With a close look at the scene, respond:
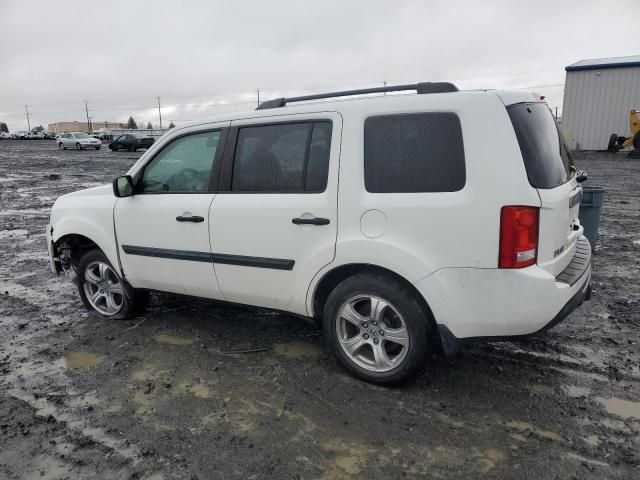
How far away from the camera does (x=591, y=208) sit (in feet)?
19.3

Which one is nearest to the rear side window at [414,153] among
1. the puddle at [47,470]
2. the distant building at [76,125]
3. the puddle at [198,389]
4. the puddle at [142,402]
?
the puddle at [198,389]

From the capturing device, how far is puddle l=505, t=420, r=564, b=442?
9.53 feet

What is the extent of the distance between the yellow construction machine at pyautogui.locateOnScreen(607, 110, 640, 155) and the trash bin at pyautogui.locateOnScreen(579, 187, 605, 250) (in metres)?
20.7

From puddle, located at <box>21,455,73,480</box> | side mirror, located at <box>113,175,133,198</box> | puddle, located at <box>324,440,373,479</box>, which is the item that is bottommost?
puddle, located at <box>21,455,73,480</box>

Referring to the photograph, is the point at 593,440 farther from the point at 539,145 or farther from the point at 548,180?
the point at 539,145

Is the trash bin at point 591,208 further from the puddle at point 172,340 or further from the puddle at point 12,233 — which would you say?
the puddle at point 12,233

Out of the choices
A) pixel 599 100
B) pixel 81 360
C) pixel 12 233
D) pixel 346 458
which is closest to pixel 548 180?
pixel 346 458

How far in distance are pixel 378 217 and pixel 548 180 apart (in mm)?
1047

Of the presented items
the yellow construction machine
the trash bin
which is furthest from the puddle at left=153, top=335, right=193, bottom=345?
the yellow construction machine

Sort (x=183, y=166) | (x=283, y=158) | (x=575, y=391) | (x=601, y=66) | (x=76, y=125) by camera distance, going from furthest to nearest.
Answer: (x=76, y=125), (x=601, y=66), (x=183, y=166), (x=283, y=158), (x=575, y=391)

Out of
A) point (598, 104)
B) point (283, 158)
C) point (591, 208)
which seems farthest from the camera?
point (598, 104)

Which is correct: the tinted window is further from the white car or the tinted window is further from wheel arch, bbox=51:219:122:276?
the white car

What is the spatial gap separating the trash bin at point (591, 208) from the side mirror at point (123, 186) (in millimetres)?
4738

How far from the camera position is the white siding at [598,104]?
24.3 m
